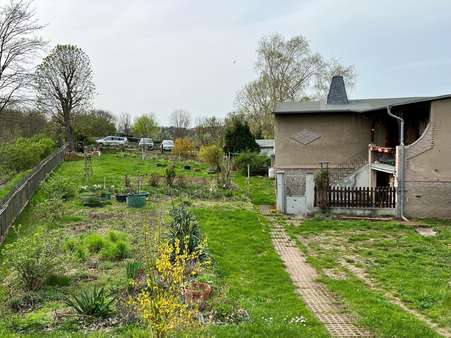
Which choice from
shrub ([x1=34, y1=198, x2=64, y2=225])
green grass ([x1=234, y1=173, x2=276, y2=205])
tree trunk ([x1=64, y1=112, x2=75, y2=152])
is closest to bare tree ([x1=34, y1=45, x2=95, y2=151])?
tree trunk ([x1=64, y1=112, x2=75, y2=152])

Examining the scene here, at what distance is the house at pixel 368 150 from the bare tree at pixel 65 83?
2574cm

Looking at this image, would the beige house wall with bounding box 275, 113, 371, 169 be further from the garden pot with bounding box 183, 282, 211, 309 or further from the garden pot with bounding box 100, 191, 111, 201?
the garden pot with bounding box 183, 282, 211, 309

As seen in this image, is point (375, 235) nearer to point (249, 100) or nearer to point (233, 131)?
point (233, 131)

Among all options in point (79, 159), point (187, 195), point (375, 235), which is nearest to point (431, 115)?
point (375, 235)

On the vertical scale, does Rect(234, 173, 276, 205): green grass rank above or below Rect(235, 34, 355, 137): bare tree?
below

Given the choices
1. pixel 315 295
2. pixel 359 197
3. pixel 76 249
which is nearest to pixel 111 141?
pixel 359 197

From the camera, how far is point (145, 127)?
6362cm

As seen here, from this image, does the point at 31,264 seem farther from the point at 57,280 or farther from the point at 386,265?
the point at 386,265

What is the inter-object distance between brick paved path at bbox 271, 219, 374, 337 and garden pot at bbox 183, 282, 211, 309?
1724mm

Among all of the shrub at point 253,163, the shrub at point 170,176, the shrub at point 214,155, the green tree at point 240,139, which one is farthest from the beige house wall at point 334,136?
the green tree at point 240,139

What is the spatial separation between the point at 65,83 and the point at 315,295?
1595 inches

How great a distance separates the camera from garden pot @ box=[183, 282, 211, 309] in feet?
21.2

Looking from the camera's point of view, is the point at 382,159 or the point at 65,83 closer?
the point at 382,159

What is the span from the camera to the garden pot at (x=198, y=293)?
6457 mm
